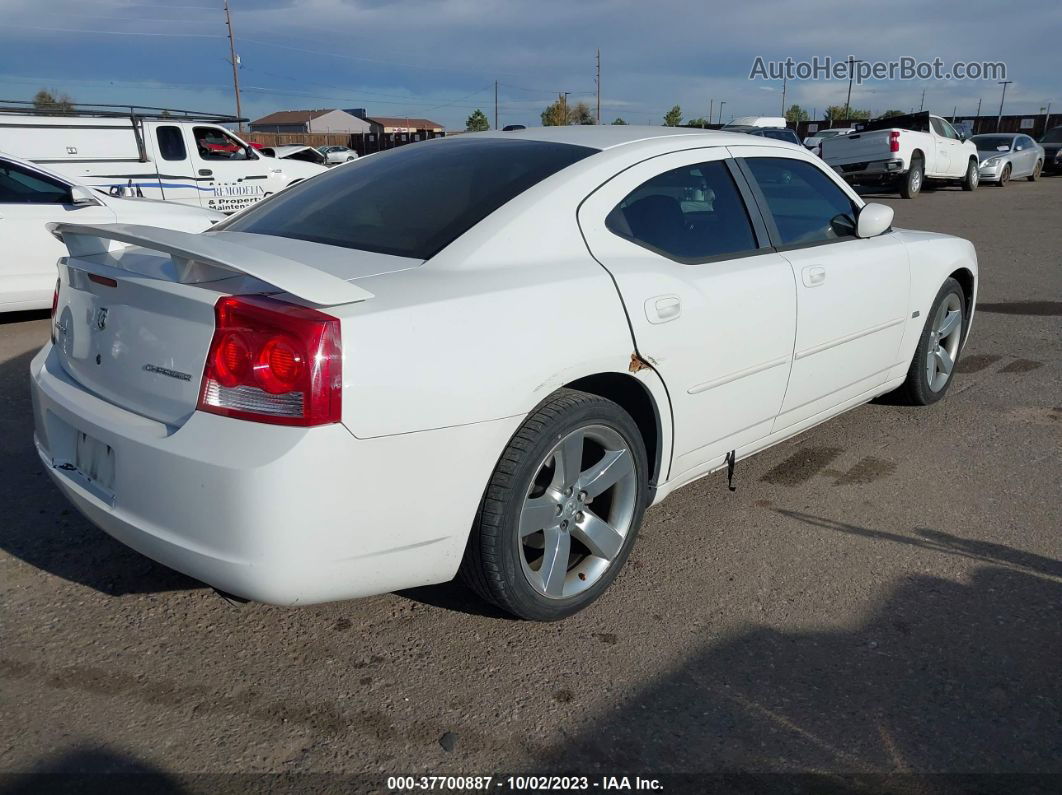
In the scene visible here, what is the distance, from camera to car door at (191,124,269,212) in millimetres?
12664

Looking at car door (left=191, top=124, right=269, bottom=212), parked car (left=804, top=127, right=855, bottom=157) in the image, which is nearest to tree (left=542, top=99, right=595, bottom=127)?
parked car (left=804, top=127, right=855, bottom=157)

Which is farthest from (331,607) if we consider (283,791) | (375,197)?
(375,197)

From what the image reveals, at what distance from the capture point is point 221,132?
12.9m

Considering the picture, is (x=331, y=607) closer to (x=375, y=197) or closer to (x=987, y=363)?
(x=375, y=197)

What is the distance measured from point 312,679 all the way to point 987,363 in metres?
5.22

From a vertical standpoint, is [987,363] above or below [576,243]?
below

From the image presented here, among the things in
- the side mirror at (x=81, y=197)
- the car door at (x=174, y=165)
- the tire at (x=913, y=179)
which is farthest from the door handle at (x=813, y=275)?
the tire at (x=913, y=179)

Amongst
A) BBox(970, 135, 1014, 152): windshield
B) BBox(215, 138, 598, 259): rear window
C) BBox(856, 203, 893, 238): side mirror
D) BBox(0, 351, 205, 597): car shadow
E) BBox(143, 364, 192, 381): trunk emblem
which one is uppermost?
BBox(970, 135, 1014, 152): windshield

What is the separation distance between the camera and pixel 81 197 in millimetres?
7312

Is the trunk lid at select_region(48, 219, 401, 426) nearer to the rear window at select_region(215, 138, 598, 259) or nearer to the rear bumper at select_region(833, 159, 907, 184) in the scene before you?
the rear window at select_region(215, 138, 598, 259)

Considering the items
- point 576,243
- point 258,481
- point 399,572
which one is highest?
point 576,243

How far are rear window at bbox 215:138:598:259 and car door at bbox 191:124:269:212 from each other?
984cm

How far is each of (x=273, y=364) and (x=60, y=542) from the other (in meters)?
1.72

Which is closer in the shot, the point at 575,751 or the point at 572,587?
the point at 575,751
